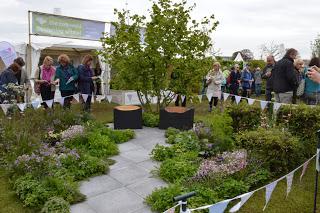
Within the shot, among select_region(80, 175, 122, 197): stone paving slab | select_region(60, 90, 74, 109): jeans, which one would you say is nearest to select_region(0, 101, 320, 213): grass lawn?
select_region(80, 175, 122, 197): stone paving slab

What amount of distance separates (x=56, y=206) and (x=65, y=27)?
984cm

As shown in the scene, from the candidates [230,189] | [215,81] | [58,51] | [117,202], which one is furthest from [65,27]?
[230,189]

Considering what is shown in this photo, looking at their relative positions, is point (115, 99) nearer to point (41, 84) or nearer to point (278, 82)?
point (41, 84)

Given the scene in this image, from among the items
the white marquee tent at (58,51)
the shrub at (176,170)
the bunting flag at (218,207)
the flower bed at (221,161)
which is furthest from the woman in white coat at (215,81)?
the bunting flag at (218,207)

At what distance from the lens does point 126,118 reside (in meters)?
7.46

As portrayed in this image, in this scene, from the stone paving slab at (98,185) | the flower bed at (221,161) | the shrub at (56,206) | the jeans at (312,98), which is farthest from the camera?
the jeans at (312,98)

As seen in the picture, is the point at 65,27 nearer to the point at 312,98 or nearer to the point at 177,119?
the point at 177,119

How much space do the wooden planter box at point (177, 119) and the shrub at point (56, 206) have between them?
13.8ft

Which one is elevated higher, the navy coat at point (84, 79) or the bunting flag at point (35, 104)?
the navy coat at point (84, 79)

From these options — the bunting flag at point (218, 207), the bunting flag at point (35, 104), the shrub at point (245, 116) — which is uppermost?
the shrub at point (245, 116)

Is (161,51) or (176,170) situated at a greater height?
(161,51)

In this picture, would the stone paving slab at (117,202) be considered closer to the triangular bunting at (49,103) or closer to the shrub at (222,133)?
the shrub at (222,133)

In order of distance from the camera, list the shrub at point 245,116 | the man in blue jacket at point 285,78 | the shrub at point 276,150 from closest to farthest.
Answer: the shrub at point 276,150
the shrub at point 245,116
the man in blue jacket at point 285,78

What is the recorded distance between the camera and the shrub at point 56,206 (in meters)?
3.54
